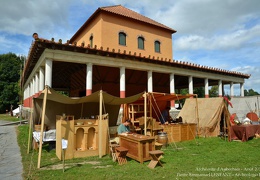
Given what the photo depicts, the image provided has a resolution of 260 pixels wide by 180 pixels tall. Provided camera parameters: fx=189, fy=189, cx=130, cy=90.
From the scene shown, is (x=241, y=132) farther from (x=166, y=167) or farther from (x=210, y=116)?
(x=166, y=167)

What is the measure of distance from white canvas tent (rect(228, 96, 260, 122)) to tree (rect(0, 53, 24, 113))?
43090 mm

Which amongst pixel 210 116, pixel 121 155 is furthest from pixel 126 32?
pixel 121 155

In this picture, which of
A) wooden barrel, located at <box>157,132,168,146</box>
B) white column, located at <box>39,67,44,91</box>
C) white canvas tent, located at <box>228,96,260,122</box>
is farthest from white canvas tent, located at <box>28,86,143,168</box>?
white canvas tent, located at <box>228,96,260,122</box>

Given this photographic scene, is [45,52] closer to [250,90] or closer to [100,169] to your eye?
[100,169]

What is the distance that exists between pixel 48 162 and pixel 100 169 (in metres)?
2.23

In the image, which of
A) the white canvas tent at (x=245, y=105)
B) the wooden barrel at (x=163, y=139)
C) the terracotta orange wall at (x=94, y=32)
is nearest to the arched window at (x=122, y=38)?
the terracotta orange wall at (x=94, y=32)

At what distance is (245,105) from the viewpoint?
1920 cm

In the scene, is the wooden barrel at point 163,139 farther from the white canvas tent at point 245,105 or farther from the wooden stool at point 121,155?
the white canvas tent at point 245,105

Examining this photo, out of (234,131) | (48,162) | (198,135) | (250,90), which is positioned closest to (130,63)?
(198,135)

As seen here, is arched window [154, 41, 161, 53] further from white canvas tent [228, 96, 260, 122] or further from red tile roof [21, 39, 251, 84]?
white canvas tent [228, 96, 260, 122]

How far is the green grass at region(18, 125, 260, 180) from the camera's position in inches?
216

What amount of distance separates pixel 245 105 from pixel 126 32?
557 inches

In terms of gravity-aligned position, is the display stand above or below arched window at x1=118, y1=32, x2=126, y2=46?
below

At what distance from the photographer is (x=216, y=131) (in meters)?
12.4
